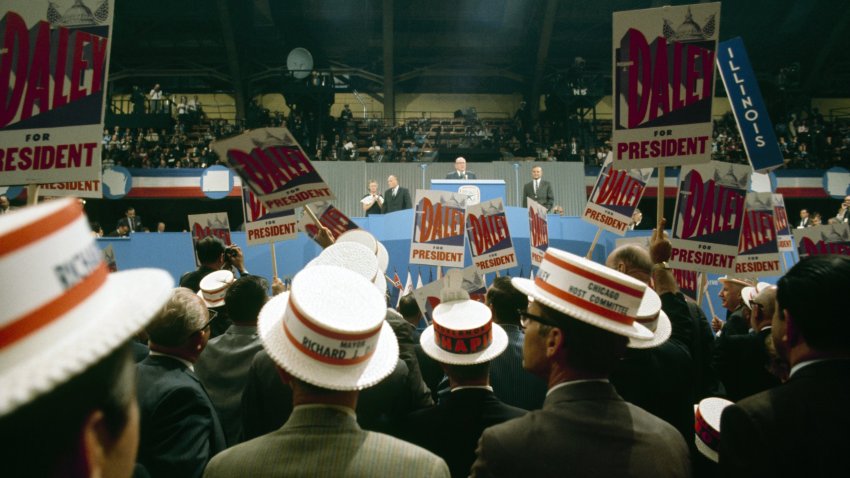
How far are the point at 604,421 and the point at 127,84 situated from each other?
81.1 ft

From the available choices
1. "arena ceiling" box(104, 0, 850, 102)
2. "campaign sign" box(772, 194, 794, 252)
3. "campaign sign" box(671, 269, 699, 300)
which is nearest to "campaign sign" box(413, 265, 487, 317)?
"campaign sign" box(671, 269, 699, 300)

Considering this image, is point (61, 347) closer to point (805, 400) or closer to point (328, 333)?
point (328, 333)

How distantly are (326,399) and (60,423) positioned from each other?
737 millimetres

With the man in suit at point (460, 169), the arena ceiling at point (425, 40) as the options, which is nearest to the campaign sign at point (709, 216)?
the man in suit at point (460, 169)

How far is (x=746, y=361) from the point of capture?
2916 mm

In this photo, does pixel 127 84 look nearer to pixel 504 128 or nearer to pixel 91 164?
pixel 504 128

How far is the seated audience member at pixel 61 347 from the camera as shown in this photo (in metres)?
0.62

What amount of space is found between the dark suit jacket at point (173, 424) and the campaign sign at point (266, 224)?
9.58ft

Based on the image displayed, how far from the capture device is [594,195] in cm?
504

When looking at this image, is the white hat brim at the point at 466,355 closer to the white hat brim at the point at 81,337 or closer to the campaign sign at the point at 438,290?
the white hat brim at the point at 81,337

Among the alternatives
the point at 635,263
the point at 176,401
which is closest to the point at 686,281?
the point at 635,263

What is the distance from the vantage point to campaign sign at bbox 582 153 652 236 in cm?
493

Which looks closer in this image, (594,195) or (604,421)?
(604,421)

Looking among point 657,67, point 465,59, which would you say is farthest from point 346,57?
point 657,67
